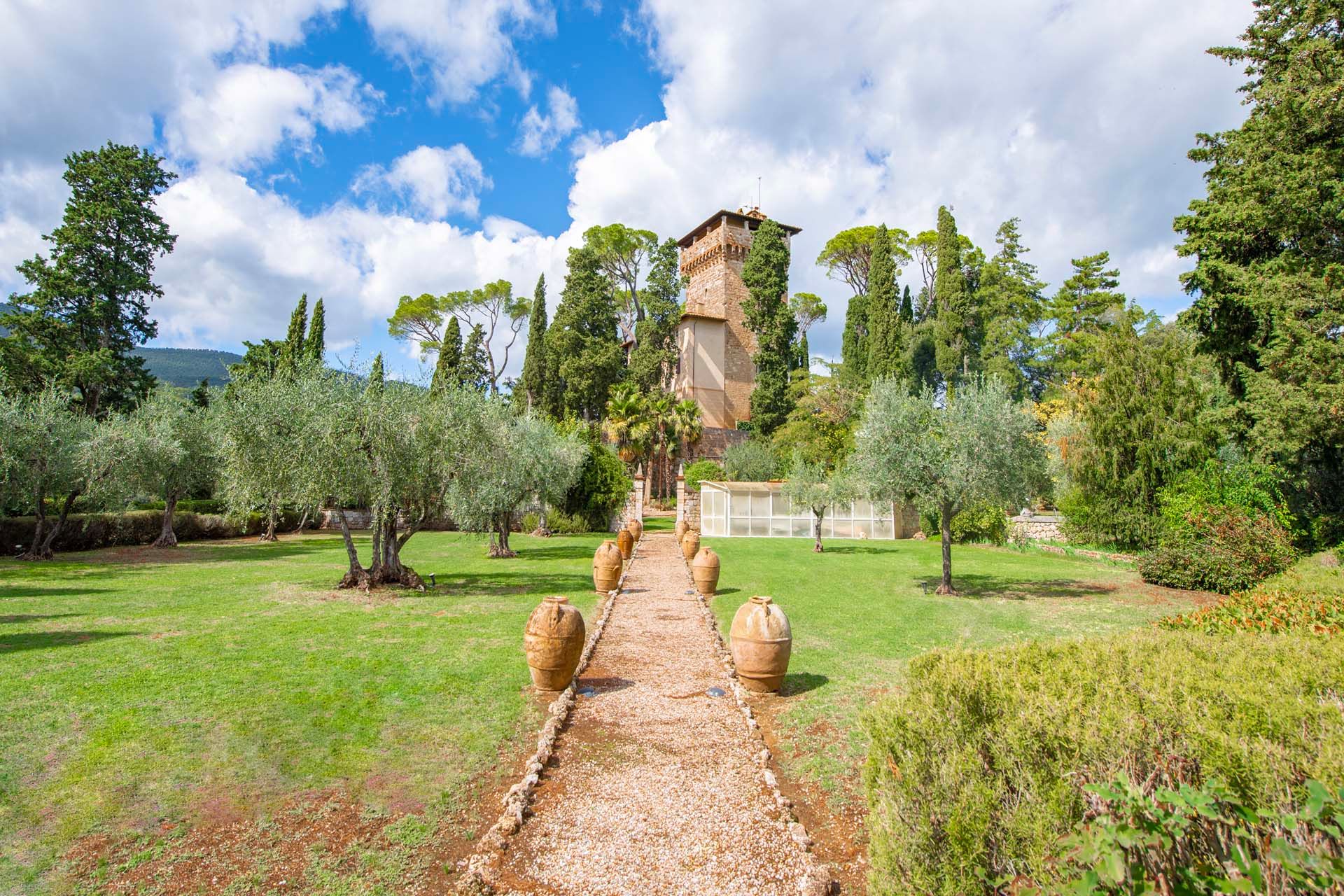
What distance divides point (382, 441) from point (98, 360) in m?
26.1

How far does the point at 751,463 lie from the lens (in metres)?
37.8

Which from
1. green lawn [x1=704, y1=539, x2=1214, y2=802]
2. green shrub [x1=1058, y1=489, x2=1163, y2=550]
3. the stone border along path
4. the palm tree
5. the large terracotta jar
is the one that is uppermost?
the palm tree

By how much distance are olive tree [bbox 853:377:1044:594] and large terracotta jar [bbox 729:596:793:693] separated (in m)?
8.14

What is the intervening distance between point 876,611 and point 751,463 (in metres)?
25.5

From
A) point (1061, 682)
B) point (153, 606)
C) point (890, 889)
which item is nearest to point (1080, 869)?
point (890, 889)

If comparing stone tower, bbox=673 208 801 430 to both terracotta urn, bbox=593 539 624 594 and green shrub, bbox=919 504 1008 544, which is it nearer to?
green shrub, bbox=919 504 1008 544

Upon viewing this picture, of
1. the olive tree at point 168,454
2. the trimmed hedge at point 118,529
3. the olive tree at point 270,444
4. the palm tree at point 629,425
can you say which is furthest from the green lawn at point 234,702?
the palm tree at point 629,425

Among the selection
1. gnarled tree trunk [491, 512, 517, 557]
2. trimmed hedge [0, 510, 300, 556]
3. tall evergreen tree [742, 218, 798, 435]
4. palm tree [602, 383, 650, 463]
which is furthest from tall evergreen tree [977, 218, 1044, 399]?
trimmed hedge [0, 510, 300, 556]

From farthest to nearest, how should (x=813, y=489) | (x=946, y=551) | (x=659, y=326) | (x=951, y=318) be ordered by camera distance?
(x=659, y=326) < (x=951, y=318) < (x=813, y=489) < (x=946, y=551)

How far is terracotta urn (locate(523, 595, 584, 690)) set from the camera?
272 inches

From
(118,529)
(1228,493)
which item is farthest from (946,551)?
(118,529)

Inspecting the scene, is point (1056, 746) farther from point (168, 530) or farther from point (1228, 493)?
point (168, 530)

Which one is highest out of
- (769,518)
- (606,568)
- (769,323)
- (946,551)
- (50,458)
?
(769,323)

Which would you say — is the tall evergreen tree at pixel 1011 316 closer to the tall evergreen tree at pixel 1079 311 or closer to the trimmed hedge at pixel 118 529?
the tall evergreen tree at pixel 1079 311
